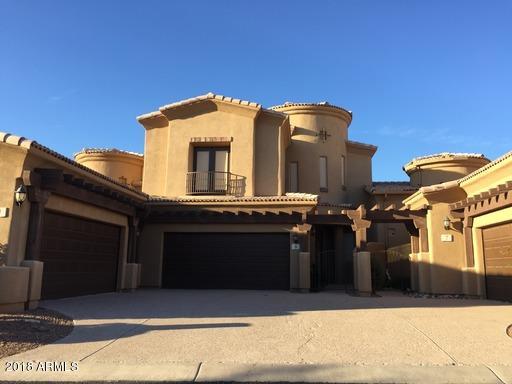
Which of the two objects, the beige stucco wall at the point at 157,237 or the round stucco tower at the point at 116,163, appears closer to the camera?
the beige stucco wall at the point at 157,237

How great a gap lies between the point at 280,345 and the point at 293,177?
16875mm

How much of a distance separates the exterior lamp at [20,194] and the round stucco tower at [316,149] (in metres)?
14.2

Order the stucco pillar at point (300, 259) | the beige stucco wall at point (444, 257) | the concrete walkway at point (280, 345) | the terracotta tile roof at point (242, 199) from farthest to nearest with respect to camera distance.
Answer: the terracotta tile roof at point (242, 199) < the stucco pillar at point (300, 259) < the beige stucco wall at point (444, 257) < the concrete walkway at point (280, 345)

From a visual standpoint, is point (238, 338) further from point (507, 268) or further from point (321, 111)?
point (321, 111)

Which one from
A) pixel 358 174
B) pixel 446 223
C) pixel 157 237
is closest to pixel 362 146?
pixel 358 174

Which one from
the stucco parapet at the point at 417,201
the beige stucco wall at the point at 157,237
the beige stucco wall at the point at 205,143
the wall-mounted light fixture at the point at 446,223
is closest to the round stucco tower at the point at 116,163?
the beige stucco wall at the point at 205,143

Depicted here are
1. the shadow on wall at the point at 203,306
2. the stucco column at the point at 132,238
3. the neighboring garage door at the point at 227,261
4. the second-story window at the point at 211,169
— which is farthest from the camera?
the second-story window at the point at 211,169

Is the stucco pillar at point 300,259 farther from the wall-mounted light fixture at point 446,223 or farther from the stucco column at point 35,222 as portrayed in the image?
the stucco column at point 35,222

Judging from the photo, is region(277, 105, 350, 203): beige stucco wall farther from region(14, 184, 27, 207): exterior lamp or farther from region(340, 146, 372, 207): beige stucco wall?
region(14, 184, 27, 207): exterior lamp

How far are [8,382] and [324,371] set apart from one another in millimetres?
3597

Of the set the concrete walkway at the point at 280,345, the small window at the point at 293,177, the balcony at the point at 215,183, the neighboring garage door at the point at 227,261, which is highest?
the small window at the point at 293,177

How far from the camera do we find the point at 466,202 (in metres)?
14.8

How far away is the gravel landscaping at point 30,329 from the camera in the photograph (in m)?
6.62

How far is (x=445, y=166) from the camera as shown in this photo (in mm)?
25609
